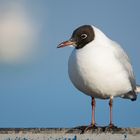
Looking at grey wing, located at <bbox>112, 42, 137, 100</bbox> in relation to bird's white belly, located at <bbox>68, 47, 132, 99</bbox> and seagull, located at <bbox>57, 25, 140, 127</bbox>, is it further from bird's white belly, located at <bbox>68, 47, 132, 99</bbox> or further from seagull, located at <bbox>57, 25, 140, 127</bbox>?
bird's white belly, located at <bbox>68, 47, 132, 99</bbox>

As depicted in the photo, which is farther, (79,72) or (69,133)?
(79,72)

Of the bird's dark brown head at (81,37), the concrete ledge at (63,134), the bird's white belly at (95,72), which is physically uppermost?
the bird's dark brown head at (81,37)

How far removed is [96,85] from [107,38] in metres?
1.28

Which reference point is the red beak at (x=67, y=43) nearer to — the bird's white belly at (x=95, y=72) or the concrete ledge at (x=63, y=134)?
the bird's white belly at (x=95, y=72)

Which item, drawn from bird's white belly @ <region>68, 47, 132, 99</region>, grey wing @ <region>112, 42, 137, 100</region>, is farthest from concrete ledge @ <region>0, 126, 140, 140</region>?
grey wing @ <region>112, 42, 137, 100</region>

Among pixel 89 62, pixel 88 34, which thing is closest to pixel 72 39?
pixel 88 34

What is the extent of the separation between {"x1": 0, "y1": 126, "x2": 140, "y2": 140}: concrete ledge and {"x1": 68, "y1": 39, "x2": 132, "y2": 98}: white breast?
7.84 feet

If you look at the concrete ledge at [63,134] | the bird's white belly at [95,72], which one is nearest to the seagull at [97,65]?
the bird's white belly at [95,72]

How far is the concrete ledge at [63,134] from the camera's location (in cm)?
655

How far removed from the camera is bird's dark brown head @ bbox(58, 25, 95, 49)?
9.98m

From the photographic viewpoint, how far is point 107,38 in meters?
10.1

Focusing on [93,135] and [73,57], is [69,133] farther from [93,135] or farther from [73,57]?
[73,57]

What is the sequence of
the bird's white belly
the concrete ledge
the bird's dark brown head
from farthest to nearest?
the bird's dark brown head < the bird's white belly < the concrete ledge

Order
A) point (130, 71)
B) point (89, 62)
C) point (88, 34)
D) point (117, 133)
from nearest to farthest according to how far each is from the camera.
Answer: point (117, 133) < point (89, 62) < point (88, 34) < point (130, 71)
